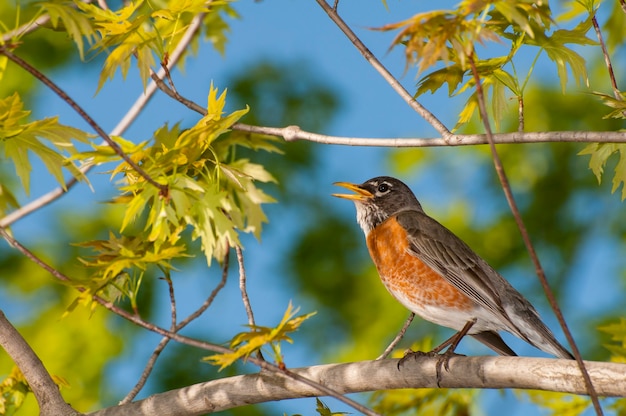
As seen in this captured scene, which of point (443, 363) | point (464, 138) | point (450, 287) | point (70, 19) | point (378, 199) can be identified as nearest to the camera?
point (70, 19)

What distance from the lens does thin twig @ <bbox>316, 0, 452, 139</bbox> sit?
293cm

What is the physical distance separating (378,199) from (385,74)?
145 cm

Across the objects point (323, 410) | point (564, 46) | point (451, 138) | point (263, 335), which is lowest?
point (323, 410)

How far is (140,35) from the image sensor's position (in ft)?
9.19

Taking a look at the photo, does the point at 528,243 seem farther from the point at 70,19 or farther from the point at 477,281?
the point at 70,19

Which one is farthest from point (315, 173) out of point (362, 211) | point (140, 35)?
point (140, 35)

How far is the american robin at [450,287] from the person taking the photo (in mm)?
3533

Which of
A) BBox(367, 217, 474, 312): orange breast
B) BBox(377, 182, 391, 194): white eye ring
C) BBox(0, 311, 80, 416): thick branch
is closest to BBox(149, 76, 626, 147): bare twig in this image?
BBox(367, 217, 474, 312): orange breast

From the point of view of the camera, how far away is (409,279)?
3.62 metres

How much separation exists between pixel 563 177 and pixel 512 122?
1.09m

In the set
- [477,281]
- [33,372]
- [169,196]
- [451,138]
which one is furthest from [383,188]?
[33,372]

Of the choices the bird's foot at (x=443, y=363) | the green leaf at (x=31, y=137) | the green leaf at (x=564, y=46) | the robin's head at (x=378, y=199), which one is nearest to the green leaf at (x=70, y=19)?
the green leaf at (x=31, y=137)

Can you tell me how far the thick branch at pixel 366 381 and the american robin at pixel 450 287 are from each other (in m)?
0.37

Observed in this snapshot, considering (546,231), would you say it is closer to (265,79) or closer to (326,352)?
(326,352)
